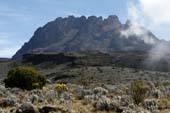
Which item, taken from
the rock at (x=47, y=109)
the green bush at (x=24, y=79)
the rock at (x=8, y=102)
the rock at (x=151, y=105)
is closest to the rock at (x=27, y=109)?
the rock at (x=47, y=109)

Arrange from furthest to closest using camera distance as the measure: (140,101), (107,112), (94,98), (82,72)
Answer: (82,72) → (94,98) → (140,101) → (107,112)

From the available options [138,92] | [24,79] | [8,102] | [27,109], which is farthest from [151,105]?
[24,79]

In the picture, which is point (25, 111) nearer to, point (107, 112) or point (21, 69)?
point (107, 112)

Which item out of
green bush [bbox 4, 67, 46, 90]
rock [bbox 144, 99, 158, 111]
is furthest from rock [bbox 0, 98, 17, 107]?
green bush [bbox 4, 67, 46, 90]

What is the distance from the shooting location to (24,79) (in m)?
54.8

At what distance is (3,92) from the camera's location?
41.4 m

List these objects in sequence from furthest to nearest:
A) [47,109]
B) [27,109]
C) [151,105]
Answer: [151,105]
[47,109]
[27,109]

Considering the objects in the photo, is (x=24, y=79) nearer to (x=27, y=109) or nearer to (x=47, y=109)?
(x=47, y=109)

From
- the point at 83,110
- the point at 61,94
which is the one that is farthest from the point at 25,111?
the point at 61,94

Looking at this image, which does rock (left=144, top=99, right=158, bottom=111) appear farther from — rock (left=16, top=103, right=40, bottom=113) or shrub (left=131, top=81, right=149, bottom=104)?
rock (left=16, top=103, right=40, bottom=113)

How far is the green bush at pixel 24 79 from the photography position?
5456 cm

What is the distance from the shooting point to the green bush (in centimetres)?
5456

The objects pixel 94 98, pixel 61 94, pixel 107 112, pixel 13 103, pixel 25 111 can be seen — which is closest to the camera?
pixel 25 111

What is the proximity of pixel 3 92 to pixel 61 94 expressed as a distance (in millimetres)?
5627
